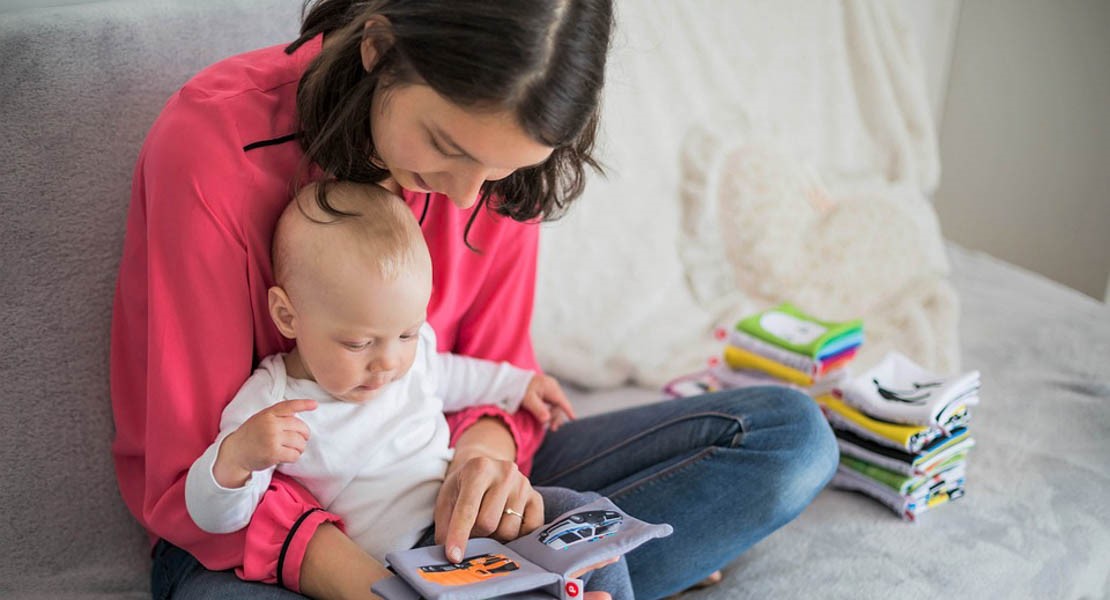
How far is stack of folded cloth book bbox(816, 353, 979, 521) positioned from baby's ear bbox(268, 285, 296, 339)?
3.13 feet

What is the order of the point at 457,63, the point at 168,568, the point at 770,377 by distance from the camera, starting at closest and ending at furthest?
1. the point at 457,63
2. the point at 168,568
3. the point at 770,377

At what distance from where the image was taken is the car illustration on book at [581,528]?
3.70 feet

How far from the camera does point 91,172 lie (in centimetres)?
130

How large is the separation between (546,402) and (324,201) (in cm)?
50

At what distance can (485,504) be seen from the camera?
116 centimetres

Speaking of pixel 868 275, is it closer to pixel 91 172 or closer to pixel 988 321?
pixel 988 321

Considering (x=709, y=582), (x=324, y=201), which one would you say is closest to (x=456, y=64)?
(x=324, y=201)

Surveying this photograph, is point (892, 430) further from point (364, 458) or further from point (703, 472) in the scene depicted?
point (364, 458)

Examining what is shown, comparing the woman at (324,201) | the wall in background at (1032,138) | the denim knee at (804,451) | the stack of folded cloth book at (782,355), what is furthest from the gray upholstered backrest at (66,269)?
the wall in background at (1032,138)

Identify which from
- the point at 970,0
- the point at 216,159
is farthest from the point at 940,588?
the point at 970,0

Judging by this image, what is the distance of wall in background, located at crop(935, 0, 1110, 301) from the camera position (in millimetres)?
2613

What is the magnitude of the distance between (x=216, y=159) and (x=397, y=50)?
0.24m

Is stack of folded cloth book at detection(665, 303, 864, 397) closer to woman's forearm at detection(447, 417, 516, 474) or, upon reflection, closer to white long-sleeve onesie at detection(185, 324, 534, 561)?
woman's forearm at detection(447, 417, 516, 474)

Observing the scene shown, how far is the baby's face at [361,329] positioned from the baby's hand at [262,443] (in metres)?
0.07
